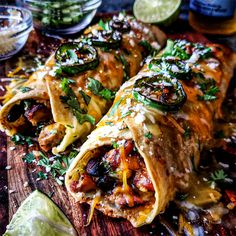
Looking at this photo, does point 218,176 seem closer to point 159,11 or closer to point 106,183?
point 106,183

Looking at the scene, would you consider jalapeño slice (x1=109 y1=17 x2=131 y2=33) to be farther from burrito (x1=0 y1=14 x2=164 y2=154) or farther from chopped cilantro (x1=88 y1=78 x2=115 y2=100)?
chopped cilantro (x1=88 y1=78 x2=115 y2=100)

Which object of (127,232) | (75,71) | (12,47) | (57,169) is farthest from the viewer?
(12,47)

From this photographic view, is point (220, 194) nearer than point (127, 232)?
No

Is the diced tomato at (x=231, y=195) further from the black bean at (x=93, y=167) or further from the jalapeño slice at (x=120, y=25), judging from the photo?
the jalapeño slice at (x=120, y=25)

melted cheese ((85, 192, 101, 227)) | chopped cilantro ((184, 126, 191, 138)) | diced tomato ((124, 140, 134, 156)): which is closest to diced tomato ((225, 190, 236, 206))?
chopped cilantro ((184, 126, 191, 138))

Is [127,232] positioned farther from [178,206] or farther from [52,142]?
[52,142]

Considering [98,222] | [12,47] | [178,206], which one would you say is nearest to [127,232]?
[98,222]
